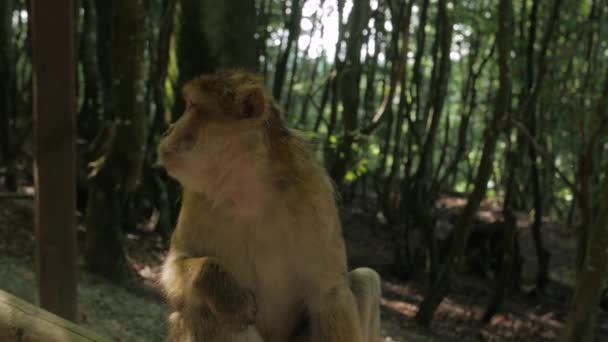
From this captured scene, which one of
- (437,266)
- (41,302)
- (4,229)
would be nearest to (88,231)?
(4,229)

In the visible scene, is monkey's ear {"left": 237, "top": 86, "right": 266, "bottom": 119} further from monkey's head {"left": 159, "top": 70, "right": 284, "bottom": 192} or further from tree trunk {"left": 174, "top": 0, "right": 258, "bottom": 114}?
tree trunk {"left": 174, "top": 0, "right": 258, "bottom": 114}

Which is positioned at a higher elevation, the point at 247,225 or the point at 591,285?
the point at 247,225

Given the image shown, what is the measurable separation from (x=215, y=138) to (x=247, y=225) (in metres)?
0.39

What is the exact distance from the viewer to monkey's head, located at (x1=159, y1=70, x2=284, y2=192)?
8.94 feet

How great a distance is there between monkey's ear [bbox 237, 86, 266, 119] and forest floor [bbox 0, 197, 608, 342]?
2.96 m

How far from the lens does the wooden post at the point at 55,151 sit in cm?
337

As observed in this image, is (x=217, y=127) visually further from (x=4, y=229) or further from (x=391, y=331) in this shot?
(x=4, y=229)

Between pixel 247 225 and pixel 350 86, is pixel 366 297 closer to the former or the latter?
pixel 247 225

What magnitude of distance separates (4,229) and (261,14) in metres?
5.04

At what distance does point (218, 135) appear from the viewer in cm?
278

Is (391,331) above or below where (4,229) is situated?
below

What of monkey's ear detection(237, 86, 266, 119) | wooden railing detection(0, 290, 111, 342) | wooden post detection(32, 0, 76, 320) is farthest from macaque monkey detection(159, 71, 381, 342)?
wooden post detection(32, 0, 76, 320)

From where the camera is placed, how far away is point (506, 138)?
7266 millimetres

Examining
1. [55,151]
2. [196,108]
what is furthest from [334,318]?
[55,151]
